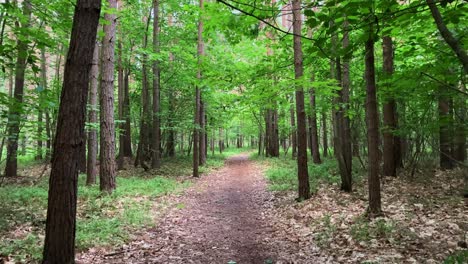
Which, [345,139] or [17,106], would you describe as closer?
[17,106]

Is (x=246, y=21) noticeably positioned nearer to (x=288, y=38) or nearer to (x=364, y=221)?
(x=288, y=38)

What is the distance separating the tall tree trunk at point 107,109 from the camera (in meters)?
9.38

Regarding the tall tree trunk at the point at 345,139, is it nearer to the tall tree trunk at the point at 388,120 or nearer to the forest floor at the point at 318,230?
the forest floor at the point at 318,230

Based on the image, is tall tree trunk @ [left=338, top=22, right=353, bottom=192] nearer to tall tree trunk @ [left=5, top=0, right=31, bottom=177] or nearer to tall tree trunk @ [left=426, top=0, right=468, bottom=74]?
tall tree trunk @ [left=426, top=0, right=468, bottom=74]

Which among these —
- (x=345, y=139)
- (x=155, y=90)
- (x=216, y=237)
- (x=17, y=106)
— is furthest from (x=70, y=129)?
(x=155, y=90)

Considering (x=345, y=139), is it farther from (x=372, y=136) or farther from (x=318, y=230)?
(x=318, y=230)

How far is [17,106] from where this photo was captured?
597cm

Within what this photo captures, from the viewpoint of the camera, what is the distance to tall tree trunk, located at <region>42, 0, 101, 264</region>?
339 centimetres

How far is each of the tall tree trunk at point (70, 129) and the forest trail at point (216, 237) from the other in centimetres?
153

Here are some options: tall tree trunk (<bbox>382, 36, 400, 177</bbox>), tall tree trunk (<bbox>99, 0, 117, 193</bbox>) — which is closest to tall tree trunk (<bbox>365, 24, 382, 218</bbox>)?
tall tree trunk (<bbox>382, 36, 400, 177</bbox>)

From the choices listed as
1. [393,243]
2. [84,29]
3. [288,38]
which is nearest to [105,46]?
[288,38]

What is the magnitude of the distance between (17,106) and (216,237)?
5095 millimetres

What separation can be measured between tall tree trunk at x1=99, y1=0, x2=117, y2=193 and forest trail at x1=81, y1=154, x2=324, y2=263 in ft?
8.80

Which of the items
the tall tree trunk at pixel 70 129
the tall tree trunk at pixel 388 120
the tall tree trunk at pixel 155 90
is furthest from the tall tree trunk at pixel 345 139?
the tall tree trunk at pixel 155 90
